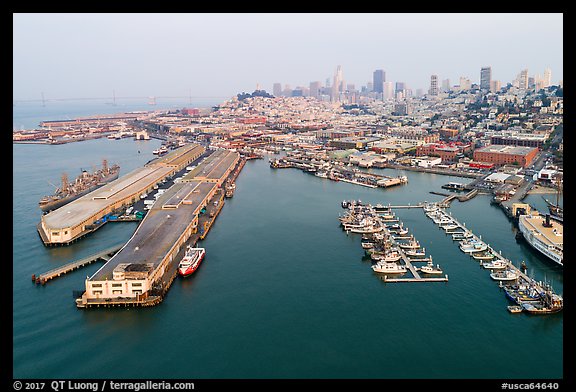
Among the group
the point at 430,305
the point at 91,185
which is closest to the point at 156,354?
the point at 430,305

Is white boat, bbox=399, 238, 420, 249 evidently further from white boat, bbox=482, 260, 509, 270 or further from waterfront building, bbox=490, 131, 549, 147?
waterfront building, bbox=490, 131, 549, 147

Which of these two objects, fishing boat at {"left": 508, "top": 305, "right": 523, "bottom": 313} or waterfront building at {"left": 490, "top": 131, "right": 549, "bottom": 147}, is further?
waterfront building at {"left": 490, "top": 131, "right": 549, "bottom": 147}

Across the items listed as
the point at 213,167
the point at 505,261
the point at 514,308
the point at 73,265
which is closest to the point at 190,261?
the point at 73,265

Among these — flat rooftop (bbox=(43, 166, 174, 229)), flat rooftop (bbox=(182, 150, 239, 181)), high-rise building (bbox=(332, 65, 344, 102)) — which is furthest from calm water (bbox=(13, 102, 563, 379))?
high-rise building (bbox=(332, 65, 344, 102))

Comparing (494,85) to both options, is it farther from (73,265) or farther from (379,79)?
(73,265)
